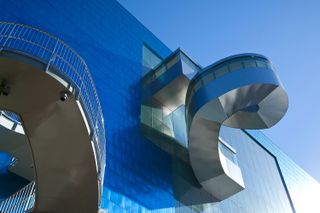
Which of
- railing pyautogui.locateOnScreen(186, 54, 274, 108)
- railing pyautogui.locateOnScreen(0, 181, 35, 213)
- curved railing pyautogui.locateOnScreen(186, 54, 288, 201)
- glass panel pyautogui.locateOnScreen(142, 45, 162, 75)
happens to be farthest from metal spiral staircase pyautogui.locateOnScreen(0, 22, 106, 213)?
glass panel pyautogui.locateOnScreen(142, 45, 162, 75)

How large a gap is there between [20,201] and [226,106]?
32.8ft

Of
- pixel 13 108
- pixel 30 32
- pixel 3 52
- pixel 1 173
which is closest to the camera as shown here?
pixel 3 52

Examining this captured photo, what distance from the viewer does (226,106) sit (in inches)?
645

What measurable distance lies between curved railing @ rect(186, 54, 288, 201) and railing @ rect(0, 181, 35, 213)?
→ 8613 mm

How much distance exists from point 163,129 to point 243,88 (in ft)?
19.1

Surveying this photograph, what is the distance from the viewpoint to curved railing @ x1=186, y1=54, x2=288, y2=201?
1598 centimetres

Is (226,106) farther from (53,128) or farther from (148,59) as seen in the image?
(53,128)

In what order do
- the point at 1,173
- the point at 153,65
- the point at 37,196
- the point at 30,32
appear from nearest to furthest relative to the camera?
the point at 37,196 < the point at 1,173 < the point at 30,32 < the point at 153,65

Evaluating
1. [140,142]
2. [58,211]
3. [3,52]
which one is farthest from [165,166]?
[3,52]

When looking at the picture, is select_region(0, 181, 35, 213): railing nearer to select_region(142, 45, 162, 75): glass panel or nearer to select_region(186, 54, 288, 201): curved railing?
select_region(186, 54, 288, 201): curved railing

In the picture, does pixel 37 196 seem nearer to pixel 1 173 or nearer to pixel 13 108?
pixel 13 108

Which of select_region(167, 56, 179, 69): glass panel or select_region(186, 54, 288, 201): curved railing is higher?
select_region(167, 56, 179, 69): glass panel

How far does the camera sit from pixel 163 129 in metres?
19.7

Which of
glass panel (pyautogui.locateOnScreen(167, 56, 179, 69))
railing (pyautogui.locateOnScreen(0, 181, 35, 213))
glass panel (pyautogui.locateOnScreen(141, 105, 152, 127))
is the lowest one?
railing (pyautogui.locateOnScreen(0, 181, 35, 213))
